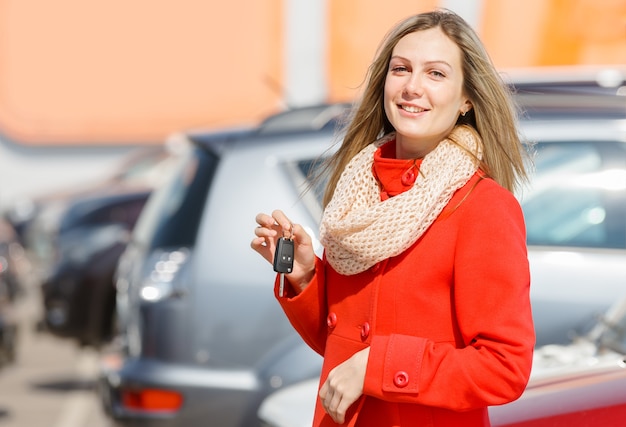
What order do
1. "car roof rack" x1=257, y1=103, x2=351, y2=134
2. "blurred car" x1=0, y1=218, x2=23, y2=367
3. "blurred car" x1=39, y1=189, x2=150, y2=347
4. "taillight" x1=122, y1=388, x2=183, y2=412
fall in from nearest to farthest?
"taillight" x1=122, y1=388, x2=183, y2=412 → "car roof rack" x1=257, y1=103, x2=351, y2=134 → "blurred car" x1=0, y1=218, x2=23, y2=367 → "blurred car" x1=39, y1=189, x2=150, y2=347

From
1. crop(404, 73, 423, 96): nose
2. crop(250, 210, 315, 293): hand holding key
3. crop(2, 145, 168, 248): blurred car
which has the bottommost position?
crop(2, 145, 168, 248): blurred car

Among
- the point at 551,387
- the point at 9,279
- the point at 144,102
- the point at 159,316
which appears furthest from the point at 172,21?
the point at 551,387

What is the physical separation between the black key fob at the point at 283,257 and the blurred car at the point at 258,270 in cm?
170

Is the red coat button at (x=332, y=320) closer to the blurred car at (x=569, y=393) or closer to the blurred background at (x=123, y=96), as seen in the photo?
the blurred car at (x=569, y=393)

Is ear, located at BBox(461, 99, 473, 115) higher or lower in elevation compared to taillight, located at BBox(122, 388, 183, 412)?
higher

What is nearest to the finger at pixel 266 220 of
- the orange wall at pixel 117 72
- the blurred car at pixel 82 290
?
the blurred car at pixel 82 290

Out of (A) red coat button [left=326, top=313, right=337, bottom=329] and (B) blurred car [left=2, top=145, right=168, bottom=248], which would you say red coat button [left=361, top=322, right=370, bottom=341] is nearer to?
(A) red coat button [left=326, top=313, right=337, bottom=329]

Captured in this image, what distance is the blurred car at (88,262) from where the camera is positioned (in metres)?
7.66

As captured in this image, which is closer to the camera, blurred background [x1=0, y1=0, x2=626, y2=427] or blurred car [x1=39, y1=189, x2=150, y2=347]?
blurred background [x1=0, y1=0, x2=626, y2=427]

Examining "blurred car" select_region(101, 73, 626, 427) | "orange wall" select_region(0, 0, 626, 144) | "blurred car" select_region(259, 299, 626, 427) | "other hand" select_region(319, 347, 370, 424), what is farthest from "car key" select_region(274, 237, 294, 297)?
"orange wall" select_region(0, 0, 626, 144)

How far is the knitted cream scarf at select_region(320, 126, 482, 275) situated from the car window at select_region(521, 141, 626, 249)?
1.86 m

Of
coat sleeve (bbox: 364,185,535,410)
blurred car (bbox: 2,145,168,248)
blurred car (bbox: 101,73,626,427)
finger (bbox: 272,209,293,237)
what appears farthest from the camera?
blurred car (bbox: 2,145,168,248)

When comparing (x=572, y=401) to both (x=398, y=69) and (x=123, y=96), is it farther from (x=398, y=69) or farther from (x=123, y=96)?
(x=123, y=96)

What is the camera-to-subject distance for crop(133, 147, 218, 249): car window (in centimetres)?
444
